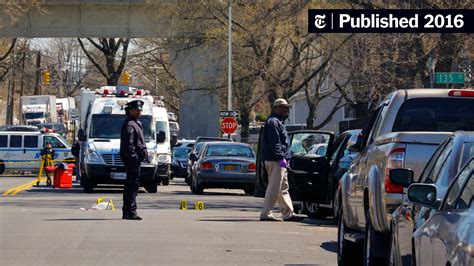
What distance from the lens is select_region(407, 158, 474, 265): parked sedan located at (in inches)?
247

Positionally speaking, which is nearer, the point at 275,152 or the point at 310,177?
the point at 275,152

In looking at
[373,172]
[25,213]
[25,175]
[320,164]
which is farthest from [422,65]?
[25,175]

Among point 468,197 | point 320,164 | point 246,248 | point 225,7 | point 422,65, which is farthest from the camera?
point 225,7

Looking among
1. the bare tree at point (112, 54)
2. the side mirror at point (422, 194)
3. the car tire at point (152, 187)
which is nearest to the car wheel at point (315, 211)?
the car tire at point (152, 187)

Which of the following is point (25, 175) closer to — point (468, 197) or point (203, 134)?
point (203, 134)

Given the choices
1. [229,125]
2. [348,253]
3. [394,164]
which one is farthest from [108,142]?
[394,164]

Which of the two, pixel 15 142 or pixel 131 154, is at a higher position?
pixel 15 142

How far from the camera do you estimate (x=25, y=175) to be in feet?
158

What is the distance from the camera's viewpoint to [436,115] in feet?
38.5

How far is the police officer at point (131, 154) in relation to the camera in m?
17.6

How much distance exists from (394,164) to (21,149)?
37605 millimetres

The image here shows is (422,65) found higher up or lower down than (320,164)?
higher up

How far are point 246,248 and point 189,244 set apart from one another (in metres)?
0.77

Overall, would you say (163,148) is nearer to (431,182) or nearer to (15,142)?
(15,142)
